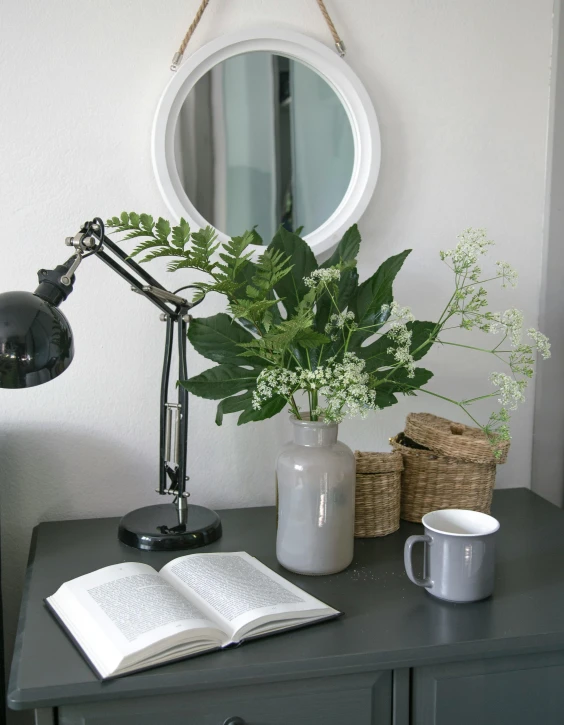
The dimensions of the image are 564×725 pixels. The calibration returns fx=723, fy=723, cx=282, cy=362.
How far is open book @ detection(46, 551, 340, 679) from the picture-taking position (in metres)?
0.83

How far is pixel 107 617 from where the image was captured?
88 cm

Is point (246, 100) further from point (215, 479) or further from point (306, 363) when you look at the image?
point (215, 479)

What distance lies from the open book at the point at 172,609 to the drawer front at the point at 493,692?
0.51 feet

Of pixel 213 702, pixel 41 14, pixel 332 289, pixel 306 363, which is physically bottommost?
pixel 213 702

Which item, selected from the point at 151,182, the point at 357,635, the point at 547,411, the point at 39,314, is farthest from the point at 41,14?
the point at 547,411

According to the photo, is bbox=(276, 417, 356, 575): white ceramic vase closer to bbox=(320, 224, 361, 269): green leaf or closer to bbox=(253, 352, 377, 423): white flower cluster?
bbox=(253, 352, 377, 423): white flower cluster

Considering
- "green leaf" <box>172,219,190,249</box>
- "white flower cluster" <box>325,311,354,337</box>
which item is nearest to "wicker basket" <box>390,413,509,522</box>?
"white flower cluster" <box>325,311,354,337</box>

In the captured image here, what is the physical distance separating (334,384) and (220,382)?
8.6 inches

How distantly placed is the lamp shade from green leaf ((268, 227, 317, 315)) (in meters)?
0.36

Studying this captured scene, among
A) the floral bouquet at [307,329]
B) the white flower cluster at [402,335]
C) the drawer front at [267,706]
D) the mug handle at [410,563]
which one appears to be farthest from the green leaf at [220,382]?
the drawer front at [267,706]

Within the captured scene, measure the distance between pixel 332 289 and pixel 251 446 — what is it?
42 cm

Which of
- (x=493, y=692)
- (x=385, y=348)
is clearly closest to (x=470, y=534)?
(x=493, y=692)

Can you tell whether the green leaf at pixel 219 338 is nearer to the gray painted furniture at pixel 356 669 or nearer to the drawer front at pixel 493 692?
the gray painted furniture at pixel 356 669

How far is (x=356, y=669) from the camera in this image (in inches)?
33.6
